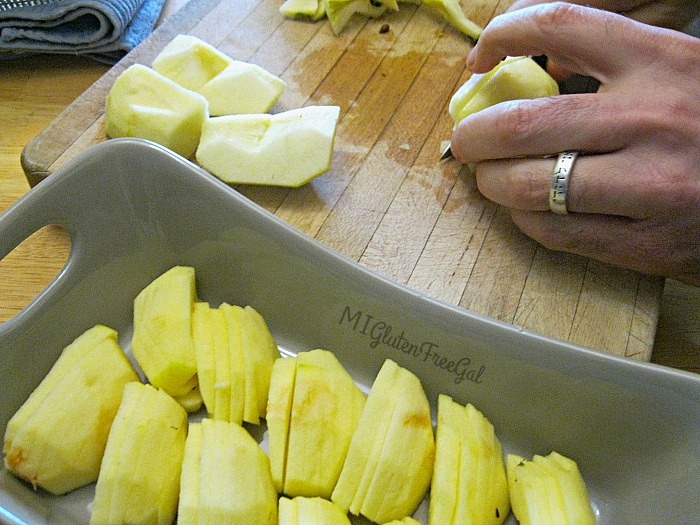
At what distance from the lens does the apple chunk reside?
3.76 feet

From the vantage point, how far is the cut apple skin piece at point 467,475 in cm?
82

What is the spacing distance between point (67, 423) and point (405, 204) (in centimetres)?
61

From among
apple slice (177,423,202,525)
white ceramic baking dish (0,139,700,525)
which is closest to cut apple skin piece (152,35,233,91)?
white ceramic baking dish (0,139,700,525)

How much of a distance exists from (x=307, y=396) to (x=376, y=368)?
162mm

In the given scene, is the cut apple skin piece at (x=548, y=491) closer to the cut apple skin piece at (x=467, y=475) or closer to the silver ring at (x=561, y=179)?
the cut apple skin piece at (x=467, y=475)

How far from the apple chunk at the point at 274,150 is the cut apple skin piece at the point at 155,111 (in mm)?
38

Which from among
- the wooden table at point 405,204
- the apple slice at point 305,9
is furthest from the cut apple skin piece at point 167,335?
the apple slice at point 305,9

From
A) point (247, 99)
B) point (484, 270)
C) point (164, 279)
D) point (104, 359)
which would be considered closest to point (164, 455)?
point (104, 359)

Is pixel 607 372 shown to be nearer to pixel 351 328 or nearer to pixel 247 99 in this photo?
pixel 351 328

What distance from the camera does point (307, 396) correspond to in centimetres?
87

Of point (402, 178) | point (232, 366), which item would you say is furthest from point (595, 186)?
point (232, 366)

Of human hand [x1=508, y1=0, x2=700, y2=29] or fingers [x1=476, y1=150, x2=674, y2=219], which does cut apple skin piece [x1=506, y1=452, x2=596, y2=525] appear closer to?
fingers [x1=476, y1=150, x2=674, y2=219]

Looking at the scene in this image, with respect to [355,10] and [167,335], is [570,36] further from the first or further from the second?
[167,335]

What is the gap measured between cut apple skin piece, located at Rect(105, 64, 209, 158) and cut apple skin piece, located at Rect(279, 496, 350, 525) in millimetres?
649
